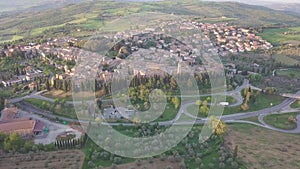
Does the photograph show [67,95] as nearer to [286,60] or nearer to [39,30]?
[286,60]

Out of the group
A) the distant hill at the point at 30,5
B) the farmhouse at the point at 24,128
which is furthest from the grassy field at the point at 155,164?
the distant hill at the point at 30,5

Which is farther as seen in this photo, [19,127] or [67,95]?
[67,95]

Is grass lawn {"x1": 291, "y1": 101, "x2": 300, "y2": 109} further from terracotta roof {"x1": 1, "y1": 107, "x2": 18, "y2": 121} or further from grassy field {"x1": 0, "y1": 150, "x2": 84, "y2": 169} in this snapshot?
terracotta roof {"x1": 1, "y1": 107, "x2": 18, "y2": 121}

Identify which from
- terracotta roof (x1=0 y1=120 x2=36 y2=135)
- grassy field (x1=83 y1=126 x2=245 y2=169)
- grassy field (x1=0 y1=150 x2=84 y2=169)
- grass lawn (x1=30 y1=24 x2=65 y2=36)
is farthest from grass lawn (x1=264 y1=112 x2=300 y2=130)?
grass lawn (x1=30 y1=24 x2=65 y2=36)

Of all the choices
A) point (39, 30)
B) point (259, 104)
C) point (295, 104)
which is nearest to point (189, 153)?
point (259, 104)

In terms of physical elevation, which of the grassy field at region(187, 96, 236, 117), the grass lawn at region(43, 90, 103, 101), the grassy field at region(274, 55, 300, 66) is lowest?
the grassy field at region(187, 96, 236, 117)
